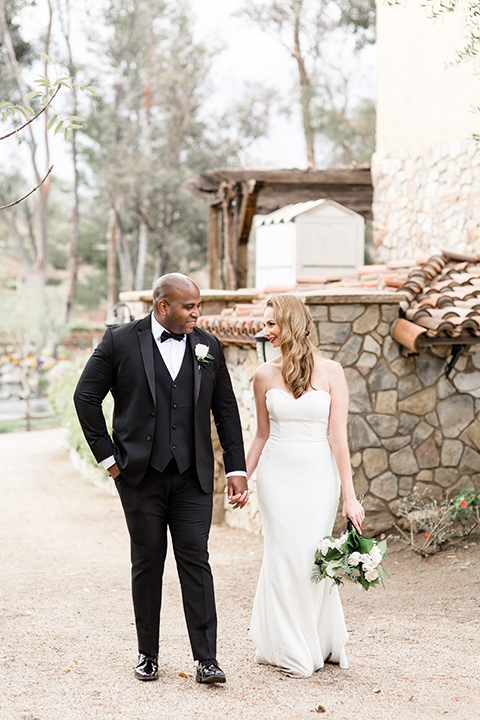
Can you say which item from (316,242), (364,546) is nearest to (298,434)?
(364,546)

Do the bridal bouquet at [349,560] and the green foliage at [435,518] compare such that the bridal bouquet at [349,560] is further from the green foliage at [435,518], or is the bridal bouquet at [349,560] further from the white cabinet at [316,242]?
the white cabinet at [316,242]

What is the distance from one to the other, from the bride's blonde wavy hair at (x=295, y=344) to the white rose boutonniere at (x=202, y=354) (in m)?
0.43

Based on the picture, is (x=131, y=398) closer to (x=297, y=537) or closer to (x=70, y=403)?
(x=297, y=537)

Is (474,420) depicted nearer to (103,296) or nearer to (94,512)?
(94,512)

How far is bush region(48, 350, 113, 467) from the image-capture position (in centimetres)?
1160

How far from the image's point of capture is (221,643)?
4914 millimetres

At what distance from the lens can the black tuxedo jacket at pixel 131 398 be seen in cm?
390

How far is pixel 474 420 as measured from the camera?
7.79 meters

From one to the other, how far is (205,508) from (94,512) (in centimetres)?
604

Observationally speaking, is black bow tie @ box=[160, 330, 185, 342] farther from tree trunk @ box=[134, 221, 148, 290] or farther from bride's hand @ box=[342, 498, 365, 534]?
tree trunk @ box=[134, 221, 148, 290]

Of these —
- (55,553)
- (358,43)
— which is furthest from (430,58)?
(358,43)

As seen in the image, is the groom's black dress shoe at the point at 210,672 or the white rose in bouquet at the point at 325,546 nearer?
the groom's black dress shoe at the point at 210,672

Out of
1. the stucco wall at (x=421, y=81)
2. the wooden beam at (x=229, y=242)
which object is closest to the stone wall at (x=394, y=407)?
the stucco wall at (x=421, y=81)

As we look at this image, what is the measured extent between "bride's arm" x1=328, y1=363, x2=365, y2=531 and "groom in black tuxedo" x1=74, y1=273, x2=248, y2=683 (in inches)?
26.0
